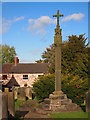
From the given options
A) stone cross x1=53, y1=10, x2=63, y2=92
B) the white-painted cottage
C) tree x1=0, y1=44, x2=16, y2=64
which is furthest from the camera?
tree x1=0, y1=44, x2=16, y2=64

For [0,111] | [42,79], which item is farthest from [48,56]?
[0,111]

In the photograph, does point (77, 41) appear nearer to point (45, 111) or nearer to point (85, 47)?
point (85, 47)

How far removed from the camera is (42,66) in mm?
45250

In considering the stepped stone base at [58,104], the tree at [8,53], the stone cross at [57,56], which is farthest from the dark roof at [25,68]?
the stepped stone base at [58,104]

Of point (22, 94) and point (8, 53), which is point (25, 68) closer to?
point (22, 94)

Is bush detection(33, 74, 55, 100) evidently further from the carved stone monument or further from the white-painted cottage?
the white-painted cottage

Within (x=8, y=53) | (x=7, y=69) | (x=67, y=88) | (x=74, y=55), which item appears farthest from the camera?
(x=8, y=53)

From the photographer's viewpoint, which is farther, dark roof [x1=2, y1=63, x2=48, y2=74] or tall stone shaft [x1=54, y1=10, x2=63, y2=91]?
dark roof [x1=2, y1=63, x2=48, y2=74]

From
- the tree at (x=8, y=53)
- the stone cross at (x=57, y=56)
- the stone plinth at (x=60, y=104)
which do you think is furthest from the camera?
the tree at (x=8, y=53)

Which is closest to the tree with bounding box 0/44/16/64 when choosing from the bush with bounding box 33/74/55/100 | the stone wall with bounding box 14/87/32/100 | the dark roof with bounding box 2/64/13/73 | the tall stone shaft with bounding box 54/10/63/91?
the dark roof with bounding box 2/64/13/73

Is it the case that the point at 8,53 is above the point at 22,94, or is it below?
above

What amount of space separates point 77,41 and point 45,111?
14.4 m

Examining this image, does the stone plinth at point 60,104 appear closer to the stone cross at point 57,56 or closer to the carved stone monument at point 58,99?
the carved stone monument at point 58,99

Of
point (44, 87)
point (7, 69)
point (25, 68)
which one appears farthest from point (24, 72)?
point (44, 87)
